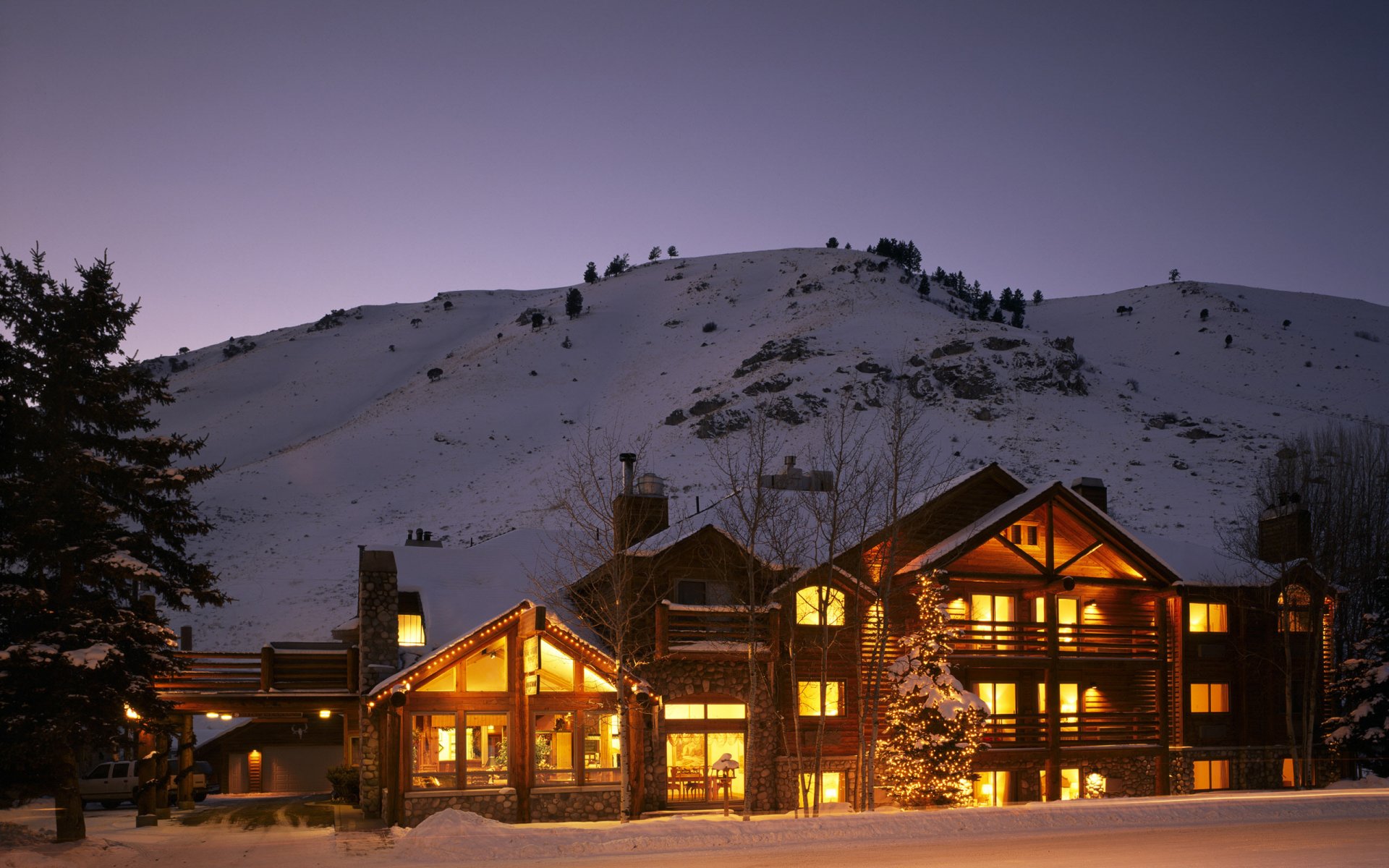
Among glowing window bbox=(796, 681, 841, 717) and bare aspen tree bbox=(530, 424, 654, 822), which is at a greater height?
bare aspen tree bbox=(530, 424, 654, 822)

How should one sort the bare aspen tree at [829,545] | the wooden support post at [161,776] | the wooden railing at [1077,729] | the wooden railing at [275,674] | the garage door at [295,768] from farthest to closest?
the garage door at [295,768] < the wooden railing at [1077,729] < the wooden railing at [275,674] < the wooden support post at [161,776] < the bare aspen tree at [829,545]

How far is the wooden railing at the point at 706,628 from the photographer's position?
27625mm

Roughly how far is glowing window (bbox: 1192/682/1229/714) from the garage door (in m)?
30.3

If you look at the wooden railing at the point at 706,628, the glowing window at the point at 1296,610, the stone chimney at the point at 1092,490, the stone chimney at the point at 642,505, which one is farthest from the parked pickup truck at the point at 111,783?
the glowing window at the point at 1296,610

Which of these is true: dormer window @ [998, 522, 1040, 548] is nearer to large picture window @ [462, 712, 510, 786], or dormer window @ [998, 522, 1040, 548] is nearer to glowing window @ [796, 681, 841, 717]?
glowing window @ [796, 681, 841, 717]

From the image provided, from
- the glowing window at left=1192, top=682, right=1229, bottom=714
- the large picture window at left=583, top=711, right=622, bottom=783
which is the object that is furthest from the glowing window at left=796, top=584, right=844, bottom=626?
the glowing window at left=1192, top=682, right=1229, bottom=714

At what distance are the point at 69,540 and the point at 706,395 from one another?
87.9m

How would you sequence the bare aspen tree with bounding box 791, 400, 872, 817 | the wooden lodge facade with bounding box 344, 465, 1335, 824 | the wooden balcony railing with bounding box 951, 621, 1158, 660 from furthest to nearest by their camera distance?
the wooden balcony railing with bounding box 951, 621, 1158, 660 < the wooden lodge facade with bounding box 344, 465, 1335, 824 < the bare aspen tree with bounding box 791, 400, 872, 817

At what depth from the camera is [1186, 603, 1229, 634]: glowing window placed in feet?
114

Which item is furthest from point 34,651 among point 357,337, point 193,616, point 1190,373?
point 357,337

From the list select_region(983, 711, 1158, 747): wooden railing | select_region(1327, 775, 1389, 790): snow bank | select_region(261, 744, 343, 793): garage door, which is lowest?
select_region(261, 744, 343, 793): garage door

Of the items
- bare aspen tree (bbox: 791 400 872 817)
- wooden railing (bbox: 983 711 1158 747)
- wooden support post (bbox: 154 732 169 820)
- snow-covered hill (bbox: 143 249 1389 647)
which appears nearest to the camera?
bare aspen tree (bbox: 791 400 872 817)

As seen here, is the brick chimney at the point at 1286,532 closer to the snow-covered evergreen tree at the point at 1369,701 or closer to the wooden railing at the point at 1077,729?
the snow-covered evergreen tree at the point at 1369,701

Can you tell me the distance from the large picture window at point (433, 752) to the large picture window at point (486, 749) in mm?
375
